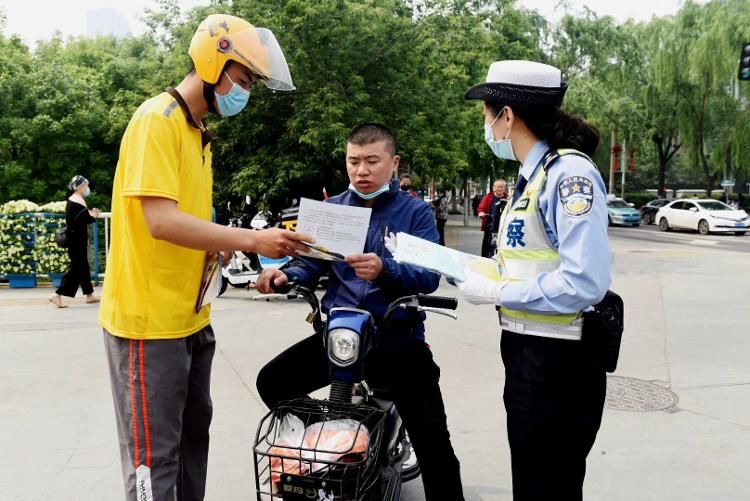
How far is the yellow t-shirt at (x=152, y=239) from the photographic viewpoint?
2.24 m

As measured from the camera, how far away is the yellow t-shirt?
2236 millimetres

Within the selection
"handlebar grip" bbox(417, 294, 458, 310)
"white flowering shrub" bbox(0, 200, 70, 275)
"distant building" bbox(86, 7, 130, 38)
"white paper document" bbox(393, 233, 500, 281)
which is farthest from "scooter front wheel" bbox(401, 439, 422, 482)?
"distant building" bbox(86, 7, 130, 38)

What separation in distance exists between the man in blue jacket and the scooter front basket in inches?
21.0

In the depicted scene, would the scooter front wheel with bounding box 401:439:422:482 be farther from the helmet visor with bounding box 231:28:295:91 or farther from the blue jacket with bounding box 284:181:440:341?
the helmet visor with bounding box 231:28:295:91

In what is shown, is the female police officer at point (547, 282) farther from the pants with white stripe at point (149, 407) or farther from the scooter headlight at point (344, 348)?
the pants with white stripe at point (149, 407)

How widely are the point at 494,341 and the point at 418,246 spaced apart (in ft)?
16.7

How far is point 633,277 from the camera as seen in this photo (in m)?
12.5

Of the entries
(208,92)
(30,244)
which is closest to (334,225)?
(208,92)

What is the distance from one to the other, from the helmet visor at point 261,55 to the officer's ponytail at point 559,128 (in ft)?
2.72

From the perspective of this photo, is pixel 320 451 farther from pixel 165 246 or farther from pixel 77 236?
pixel 77 236

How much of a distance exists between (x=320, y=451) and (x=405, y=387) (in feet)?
2.76

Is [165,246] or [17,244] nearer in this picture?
[165,246]

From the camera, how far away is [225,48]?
238cm

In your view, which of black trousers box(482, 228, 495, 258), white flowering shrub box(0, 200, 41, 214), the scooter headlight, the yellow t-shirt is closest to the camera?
the yellow t-shirt
